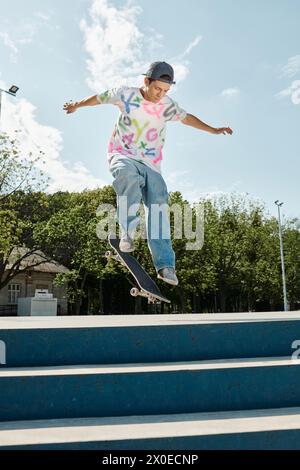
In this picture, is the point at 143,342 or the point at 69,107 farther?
the point at 69,107

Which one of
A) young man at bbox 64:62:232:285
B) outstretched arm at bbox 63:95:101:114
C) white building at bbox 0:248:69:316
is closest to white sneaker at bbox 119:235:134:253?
young man at bbox 64:62:232:285

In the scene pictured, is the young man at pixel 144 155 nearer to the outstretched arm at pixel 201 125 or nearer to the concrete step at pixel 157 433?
the outstretched arm at pixel 201 125

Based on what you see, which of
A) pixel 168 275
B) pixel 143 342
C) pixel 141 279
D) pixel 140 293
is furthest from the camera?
pixel 140 293

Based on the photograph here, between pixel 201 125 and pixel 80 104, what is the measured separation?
150 centimetres

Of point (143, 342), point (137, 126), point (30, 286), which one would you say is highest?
point (137, 126)

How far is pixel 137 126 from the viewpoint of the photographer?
16.6ft

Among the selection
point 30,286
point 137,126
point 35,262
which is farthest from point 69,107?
point 30,286

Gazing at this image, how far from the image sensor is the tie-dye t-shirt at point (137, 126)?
5.07 meters

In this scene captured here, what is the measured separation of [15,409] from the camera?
2.41 metres

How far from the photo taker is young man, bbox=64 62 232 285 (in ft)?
16.1

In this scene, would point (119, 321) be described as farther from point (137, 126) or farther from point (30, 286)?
point (30, 286)

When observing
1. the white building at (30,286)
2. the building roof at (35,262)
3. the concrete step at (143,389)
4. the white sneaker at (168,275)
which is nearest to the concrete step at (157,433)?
the concrete step at (143,389)
